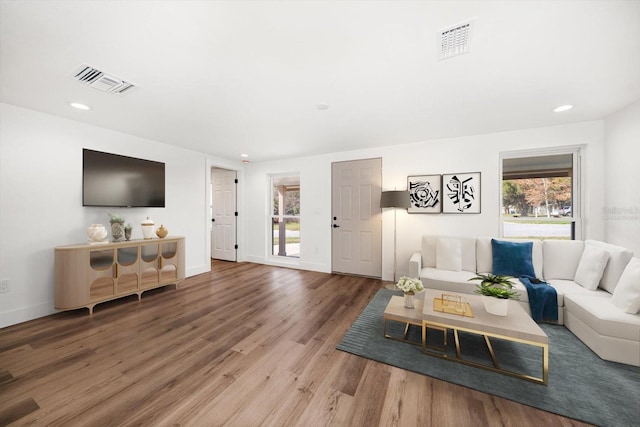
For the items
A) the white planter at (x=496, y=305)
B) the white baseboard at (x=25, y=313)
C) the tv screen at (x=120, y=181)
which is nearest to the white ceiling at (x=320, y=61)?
the tv screen at (x=120, y=181)

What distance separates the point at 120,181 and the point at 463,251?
4.89 m

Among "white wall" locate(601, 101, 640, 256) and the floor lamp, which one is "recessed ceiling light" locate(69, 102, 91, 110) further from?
"white wall" locate(601, 101, 640, 256)

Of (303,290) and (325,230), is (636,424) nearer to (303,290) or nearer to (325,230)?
(303,290)

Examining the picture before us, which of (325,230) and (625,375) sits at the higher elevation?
(325,230)

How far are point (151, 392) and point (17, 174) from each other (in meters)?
2.86

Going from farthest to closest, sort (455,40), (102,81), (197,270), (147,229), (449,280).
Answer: (197,270) → (147,229) → (449,280) → (102,81) → (455,40)

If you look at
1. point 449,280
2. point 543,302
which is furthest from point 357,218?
point 543,302

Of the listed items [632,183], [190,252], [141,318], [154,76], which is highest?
[154,76]

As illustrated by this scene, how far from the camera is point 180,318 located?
2.49 metres

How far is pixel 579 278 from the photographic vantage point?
235 cm

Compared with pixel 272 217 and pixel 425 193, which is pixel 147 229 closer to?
pixel 272 217

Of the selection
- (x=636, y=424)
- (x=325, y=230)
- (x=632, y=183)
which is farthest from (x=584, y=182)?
(x=325, y=230)

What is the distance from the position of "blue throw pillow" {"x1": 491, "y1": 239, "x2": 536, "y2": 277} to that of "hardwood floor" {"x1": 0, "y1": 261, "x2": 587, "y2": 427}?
182 cm

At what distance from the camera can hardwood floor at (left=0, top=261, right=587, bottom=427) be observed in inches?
50.8
